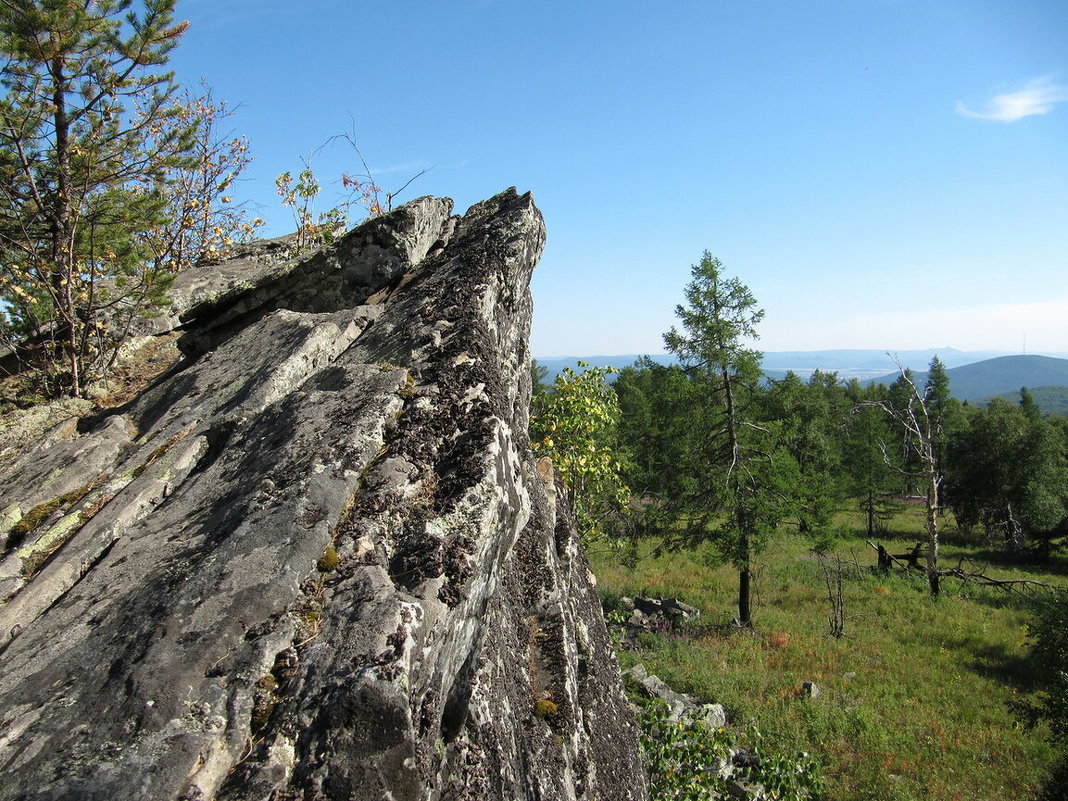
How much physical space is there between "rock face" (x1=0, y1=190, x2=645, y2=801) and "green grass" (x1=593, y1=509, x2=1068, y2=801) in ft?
37.9

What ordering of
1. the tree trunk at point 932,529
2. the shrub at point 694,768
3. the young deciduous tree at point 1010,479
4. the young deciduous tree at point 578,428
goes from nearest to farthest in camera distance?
the shrub at point 694,768, the young deciduous tree at point 578,428, the tree trunk at point 932,529, the young deciduous tree at point 1010,479

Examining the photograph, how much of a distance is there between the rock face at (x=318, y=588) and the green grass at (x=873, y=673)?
A: 11542mm

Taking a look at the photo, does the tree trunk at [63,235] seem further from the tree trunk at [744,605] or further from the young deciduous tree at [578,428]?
the tree trunk at [744,605]

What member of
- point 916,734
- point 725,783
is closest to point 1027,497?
point 916,734

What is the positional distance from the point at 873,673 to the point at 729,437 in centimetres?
879

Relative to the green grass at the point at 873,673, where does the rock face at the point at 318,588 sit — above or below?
above

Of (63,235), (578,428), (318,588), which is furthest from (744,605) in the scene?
(318,588)

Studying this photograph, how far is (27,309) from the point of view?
8.06m

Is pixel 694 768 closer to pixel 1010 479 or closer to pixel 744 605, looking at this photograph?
pixel 744 605

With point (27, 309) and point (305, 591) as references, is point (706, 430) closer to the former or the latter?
point (27, 309)

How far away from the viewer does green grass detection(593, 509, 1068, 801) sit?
13070 mm

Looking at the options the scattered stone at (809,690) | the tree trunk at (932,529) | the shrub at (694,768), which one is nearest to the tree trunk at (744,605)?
the scattered stone at (809,690)

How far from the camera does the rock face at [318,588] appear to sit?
2.15 metres

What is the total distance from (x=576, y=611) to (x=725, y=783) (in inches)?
177
